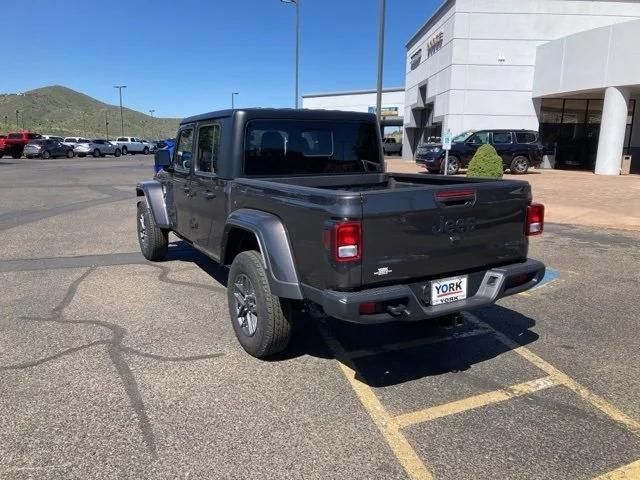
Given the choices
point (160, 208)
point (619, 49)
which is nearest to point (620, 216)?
point (160, 208)

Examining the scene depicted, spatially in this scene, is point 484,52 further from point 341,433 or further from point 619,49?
point 341,433

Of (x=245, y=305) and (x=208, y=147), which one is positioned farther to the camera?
(x=208, y=147)

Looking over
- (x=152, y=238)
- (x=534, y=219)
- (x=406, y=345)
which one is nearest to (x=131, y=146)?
(x=152, y=238)

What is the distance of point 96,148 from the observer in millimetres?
47281

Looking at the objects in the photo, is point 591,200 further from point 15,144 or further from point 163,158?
point 15,144


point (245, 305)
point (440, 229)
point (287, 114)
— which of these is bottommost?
point (245, 305)

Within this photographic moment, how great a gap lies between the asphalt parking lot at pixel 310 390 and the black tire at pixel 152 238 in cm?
80

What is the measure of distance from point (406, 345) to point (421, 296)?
3.51 feet

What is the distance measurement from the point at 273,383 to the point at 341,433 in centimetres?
76

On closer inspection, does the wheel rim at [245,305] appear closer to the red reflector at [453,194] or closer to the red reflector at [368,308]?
the red reflector at [368,308]

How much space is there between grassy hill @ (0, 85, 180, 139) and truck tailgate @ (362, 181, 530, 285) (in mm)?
122271

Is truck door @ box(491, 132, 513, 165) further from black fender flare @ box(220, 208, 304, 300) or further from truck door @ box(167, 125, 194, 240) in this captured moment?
black fender flare @ box(220, 208, 304, 300)

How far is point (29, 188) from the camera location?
1722 centimetres

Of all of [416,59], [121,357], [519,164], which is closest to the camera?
[121,357]
